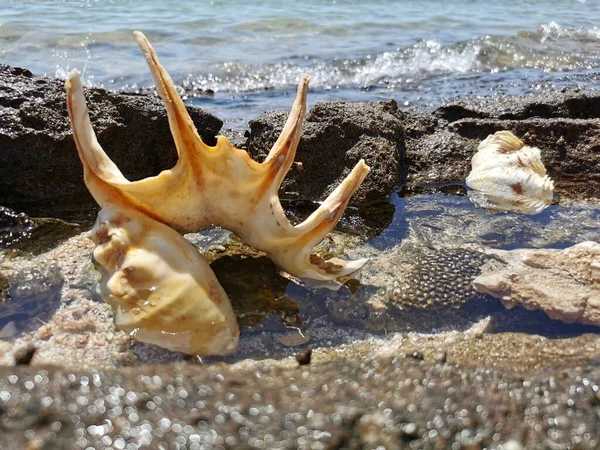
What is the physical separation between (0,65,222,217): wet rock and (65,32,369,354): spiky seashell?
4.55ft

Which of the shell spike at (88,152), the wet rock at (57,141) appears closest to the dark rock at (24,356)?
the shell spike at (88,152)

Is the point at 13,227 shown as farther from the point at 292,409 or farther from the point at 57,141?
the point at 292,409

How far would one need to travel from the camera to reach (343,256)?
10.3ft

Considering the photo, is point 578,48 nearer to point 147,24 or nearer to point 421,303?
point 147,24

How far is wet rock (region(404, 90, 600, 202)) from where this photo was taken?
4168 mm

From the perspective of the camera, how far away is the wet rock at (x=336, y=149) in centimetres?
381

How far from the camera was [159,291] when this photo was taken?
6.93 ft

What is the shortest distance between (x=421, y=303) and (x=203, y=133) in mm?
2213

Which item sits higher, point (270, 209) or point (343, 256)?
point (270, 209)

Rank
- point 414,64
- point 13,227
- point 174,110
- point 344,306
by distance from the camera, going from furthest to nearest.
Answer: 1. point 414,64
2. point 13,227
3. point 344,306
4. point 174,110

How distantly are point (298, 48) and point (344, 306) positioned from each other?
327 inches

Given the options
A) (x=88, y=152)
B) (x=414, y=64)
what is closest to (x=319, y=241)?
(x=88, y=152)

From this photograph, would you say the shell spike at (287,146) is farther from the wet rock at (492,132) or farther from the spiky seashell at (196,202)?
the wet rock at (492,132)

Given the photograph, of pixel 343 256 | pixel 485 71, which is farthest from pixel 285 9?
pixel 343 256
